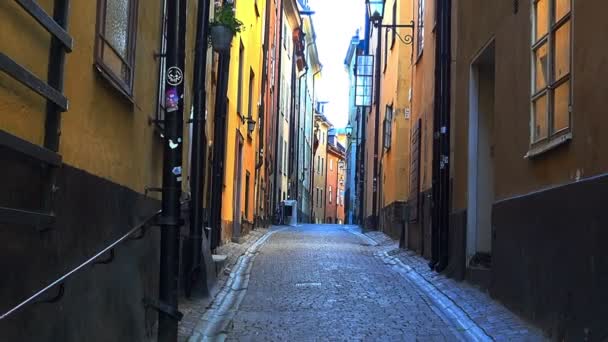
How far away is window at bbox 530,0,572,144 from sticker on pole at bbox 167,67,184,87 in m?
3.03

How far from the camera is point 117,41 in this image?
5238mm

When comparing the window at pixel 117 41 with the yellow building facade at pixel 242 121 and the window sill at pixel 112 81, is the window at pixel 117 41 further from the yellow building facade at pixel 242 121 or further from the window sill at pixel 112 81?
the yellow building facade at pixel 242 121

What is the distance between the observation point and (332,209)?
7756 centimetres

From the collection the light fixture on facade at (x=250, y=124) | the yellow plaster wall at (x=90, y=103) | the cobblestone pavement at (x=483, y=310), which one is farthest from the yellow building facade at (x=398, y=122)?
the yellow plaster wall at (x=90, y=103)

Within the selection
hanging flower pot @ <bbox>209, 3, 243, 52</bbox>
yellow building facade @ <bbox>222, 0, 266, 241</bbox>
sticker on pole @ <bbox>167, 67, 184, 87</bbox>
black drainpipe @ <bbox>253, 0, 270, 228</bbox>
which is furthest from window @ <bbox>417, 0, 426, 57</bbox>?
sticker on pole @ <bbox>167, 67, 184, 87</bbox>

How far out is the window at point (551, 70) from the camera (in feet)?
19.8

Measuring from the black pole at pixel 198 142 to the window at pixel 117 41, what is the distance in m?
2.38

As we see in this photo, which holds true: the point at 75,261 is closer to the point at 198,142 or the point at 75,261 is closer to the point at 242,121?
the point at 198,142

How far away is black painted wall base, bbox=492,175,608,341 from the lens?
16.4ft

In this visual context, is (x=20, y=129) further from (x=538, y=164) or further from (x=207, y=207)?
(x=207, y=207)

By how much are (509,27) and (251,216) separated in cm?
1362

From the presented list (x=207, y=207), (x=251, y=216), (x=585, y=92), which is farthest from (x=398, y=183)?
(x=585, y=92)

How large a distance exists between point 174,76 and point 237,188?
12.2m

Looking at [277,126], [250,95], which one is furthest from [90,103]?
[277,126]
